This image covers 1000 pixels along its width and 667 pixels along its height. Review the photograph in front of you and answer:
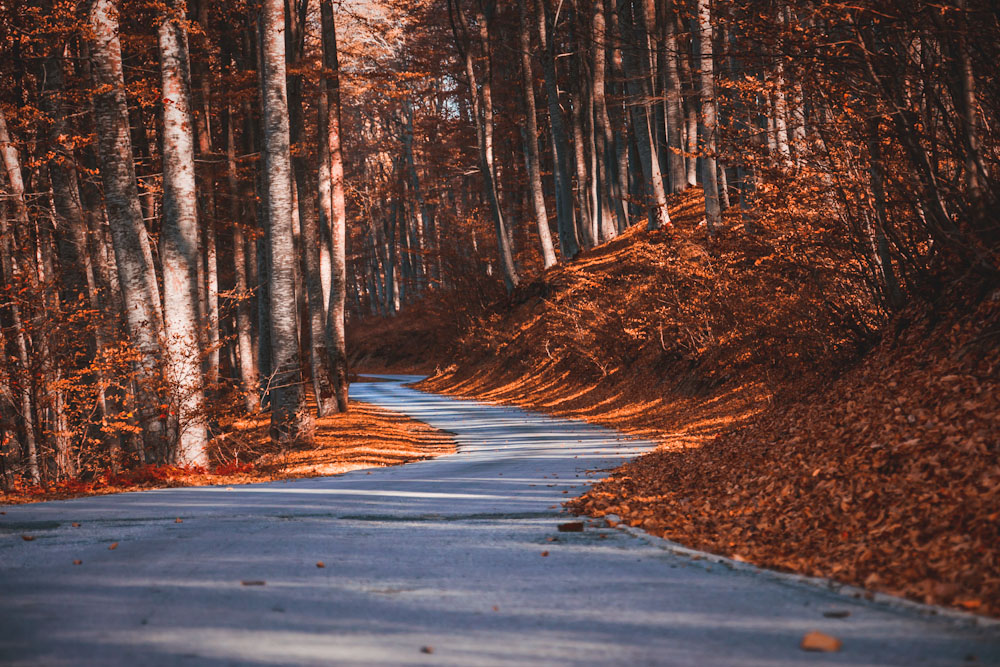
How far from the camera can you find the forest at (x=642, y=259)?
27.7 feet

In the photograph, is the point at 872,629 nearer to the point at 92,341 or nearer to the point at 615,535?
the point at 615,535

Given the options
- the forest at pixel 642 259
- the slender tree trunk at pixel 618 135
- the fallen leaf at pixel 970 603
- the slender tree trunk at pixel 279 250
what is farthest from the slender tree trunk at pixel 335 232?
the fallen leaf at pixel 970 603

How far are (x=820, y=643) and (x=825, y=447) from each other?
4.74 meters

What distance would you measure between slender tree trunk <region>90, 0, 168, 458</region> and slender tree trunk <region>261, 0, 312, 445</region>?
282cm

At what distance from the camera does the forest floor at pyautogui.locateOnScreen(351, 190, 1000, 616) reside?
5.56 metres

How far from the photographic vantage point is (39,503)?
32.1ft

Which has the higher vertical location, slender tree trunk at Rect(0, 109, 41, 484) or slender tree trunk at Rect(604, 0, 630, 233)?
slender tree trunk at Rect(604, 0, 630, 233)

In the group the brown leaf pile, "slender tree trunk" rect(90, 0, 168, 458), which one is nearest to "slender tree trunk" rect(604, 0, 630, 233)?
"slender tree trunk" rect(90, 0, 168, 458)

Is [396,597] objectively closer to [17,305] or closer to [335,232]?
[17,305]

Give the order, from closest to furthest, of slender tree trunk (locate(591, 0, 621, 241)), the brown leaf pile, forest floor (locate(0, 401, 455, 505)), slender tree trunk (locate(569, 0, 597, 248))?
the brown leaf pile, forest floor (locate(0, 401, 455, 505)), slender tree trunk (locate(591, 0, 621, 241)), slender tree trunk (locate(569, 0, 597, 248))

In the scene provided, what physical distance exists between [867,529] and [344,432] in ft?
48.4

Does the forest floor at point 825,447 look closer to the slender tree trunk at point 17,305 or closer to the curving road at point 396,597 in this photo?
the curving road at point 396,597

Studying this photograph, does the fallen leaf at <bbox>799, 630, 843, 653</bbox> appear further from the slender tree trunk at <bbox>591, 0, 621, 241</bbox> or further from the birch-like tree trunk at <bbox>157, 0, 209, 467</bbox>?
the slender tree trunk at <bbox>591, 0, 621, 241</bbox>

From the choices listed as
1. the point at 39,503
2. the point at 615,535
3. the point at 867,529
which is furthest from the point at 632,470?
the point at 39,503
